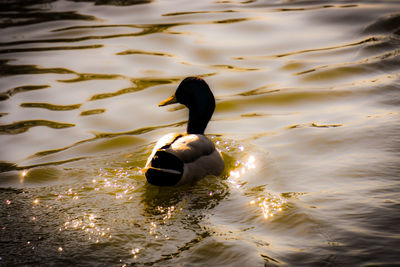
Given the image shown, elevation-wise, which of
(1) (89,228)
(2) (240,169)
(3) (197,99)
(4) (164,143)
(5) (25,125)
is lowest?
(2) (240,169)

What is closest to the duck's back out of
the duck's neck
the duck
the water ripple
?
the duck

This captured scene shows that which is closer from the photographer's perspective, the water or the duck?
the water

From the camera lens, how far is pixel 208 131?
6.85m

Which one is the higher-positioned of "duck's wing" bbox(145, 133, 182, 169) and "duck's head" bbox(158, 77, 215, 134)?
"duck's head" bbox(158, 77, 215, 134)

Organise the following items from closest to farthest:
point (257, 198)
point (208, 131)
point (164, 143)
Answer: point (257, 198) < point (164, 143) < point (208, 131)

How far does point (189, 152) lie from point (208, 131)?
59.3 inches

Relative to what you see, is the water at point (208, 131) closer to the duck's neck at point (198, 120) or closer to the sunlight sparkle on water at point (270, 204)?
the sunlight sparkle on water at point (270, 204)

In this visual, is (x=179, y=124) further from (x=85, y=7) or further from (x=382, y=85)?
(x=85, y=7)

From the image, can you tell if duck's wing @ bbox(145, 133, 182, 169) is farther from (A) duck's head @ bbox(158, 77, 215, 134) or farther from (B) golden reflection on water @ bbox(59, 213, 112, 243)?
(B) golden reflection on water @ bbox(59, 213, 112, 243)

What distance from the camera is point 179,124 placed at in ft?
23.3

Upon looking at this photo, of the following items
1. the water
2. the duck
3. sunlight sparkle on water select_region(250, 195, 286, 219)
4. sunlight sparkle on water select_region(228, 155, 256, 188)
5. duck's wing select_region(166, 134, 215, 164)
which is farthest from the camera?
sunlight sparkle on water select_region(228, 155, 256, 188)

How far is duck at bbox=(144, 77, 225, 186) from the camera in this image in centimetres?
511

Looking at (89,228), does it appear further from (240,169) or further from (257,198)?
(240,169)

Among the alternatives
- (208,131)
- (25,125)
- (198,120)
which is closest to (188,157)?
(198,120)
